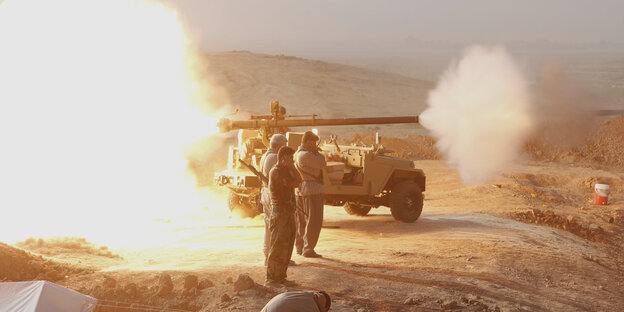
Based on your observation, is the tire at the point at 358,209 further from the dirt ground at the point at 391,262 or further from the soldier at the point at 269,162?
the soldier at the point at 269,162

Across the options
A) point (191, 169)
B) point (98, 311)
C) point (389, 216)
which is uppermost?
point (191, 169)

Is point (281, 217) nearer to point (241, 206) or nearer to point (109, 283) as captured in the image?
point (109, 283)

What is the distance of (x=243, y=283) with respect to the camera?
9.14 metres

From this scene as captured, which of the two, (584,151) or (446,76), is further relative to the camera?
(584,151)

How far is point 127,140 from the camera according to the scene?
21.8 meters

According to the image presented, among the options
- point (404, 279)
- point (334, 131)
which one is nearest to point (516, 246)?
point (404, 279)

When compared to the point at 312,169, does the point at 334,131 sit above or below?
above

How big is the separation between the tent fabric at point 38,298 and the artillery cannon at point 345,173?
672 cm

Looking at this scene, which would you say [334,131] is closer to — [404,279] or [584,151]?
[584,151]

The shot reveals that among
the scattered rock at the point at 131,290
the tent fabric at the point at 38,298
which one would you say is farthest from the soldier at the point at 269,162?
the tent fabric at the point at 38,298

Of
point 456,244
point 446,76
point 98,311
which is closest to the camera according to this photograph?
point 98,311

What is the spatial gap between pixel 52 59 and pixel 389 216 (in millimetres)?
9395

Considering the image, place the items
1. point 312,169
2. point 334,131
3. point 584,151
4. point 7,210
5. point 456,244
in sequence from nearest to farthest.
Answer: point 312,169, point 456,244, point 7,210, point 584,151, point 334,131

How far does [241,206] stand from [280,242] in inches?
291
